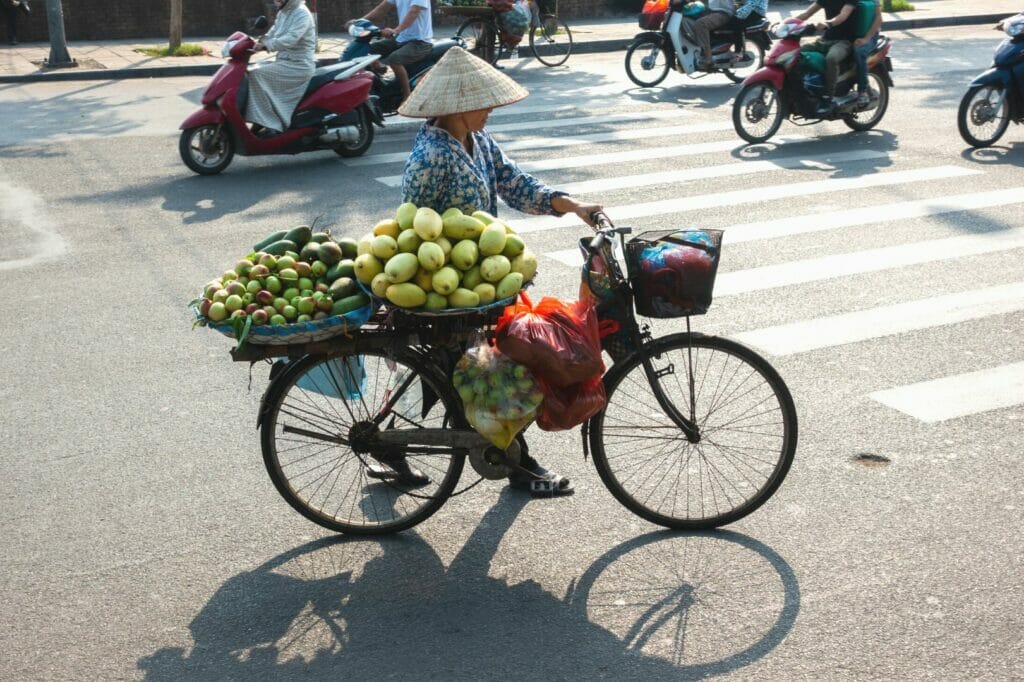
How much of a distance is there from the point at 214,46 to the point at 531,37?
529 centimetres

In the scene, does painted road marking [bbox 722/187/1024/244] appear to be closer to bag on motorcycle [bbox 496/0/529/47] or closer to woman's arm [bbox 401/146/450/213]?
woman's arm [bbox 401/146/450/213]

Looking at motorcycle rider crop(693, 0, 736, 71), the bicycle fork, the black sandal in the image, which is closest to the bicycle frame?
the bicycle fork

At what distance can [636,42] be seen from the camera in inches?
593

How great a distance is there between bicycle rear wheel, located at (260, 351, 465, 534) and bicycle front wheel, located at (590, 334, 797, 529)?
2.11 ft

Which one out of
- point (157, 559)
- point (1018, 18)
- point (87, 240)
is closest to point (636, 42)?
point (1018, 18)

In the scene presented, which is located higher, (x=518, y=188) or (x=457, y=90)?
(x=457, y=90)

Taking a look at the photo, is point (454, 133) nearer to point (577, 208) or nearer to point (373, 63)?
point (577, 208)

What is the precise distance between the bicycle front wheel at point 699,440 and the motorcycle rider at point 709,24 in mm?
Answer: 10816

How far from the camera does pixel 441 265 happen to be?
412 cm

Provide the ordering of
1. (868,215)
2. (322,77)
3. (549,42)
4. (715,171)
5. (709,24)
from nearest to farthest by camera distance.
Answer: (868,215) < (715,171) < (322,77) < (709,24) < (549,42)

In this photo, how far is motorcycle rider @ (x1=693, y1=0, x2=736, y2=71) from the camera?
14.8m

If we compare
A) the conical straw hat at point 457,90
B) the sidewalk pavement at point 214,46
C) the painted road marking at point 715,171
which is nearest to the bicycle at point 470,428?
the conical straw hat at point 457,90

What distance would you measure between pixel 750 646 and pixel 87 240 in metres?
6.51

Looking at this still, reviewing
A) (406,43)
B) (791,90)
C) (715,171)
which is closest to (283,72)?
(406,43)
